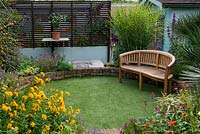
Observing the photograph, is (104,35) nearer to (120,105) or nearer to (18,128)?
(120,105)

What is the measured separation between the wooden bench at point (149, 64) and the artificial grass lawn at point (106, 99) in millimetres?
354

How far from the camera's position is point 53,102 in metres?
4.28

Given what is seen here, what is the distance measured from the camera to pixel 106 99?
7.02m

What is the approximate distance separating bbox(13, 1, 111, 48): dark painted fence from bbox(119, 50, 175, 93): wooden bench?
2134mm

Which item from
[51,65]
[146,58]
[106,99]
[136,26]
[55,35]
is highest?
[136,26]

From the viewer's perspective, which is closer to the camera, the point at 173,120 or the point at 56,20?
the point at 173,120

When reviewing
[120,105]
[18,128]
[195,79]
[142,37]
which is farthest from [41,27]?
[18,128]

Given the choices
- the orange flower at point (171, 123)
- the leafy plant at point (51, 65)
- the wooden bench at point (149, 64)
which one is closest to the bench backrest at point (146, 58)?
the wooden bench at point (149, 64)

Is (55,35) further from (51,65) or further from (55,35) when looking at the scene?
(51,65)

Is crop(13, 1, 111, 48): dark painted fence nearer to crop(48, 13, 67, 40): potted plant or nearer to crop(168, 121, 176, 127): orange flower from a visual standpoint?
crop(48, 13, 67, 40): potted plant

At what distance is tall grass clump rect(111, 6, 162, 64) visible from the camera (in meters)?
8.40

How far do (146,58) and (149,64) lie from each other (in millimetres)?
178

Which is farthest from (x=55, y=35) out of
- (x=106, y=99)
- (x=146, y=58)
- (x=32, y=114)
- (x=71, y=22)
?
(x=32, y=114)

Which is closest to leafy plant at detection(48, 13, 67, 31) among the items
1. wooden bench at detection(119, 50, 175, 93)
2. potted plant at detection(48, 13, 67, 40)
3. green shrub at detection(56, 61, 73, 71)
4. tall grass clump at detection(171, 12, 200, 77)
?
potted plant at detection(48, 13, 67, 40)
